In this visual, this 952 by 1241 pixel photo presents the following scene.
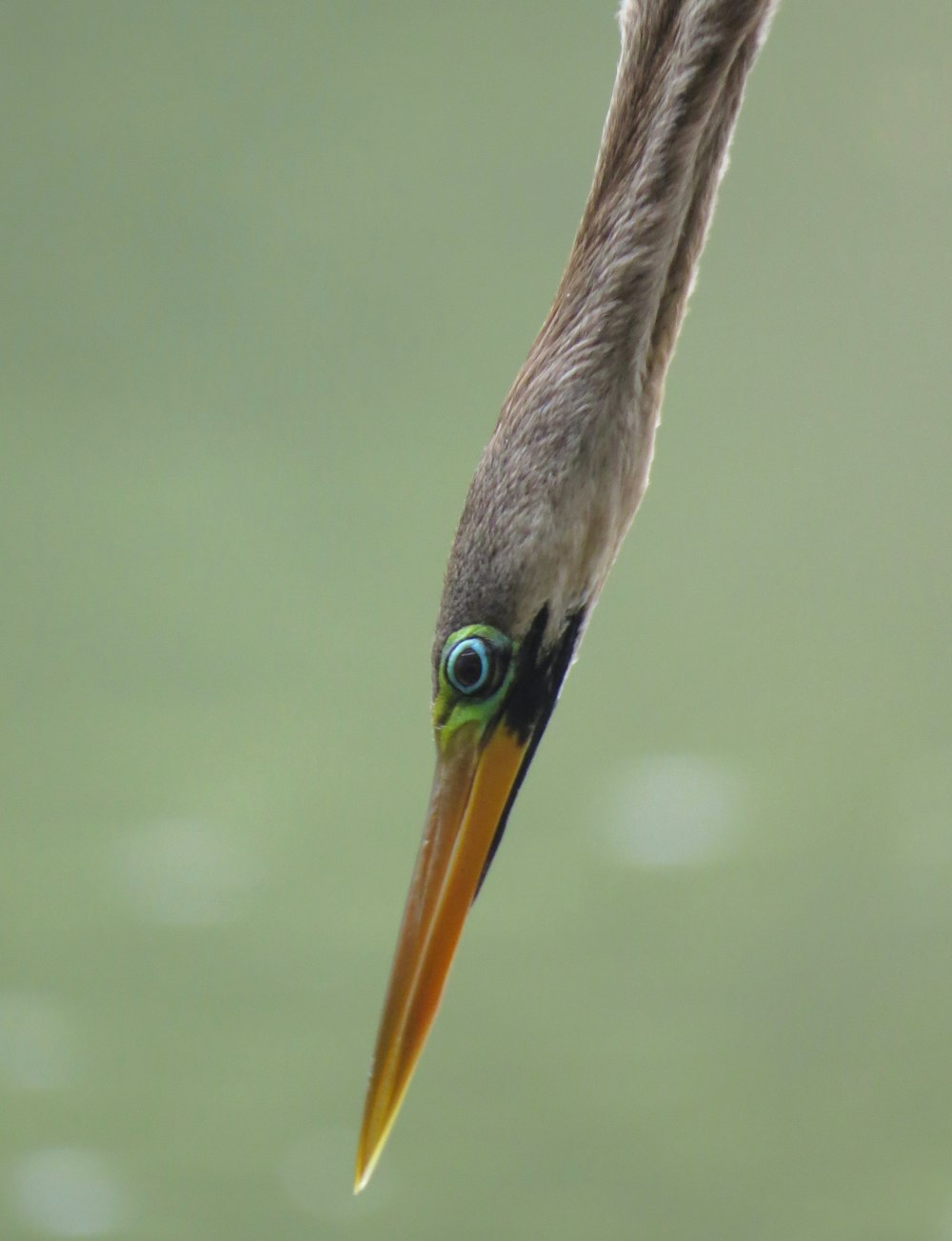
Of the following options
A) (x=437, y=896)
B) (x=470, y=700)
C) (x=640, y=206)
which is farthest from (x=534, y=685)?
(x=640, y=206)

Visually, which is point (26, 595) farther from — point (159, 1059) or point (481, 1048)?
point (481, 1048)

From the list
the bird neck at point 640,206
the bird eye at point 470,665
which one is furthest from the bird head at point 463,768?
the bird neck at point 640,206

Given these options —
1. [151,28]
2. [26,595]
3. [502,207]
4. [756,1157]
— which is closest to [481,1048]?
[756,1157]

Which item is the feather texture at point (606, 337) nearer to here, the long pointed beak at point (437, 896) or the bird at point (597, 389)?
the bird at point (597, 389)

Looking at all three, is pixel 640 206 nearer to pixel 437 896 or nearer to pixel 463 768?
pixel 463 768

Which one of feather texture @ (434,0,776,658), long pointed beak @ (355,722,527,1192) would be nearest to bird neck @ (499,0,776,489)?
feather texture @ (434,0,776,658)

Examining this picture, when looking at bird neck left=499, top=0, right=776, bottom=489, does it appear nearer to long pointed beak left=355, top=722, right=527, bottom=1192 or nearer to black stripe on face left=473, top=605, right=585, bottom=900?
black stripe on face left=473, top=605, right=585, bottom=900
